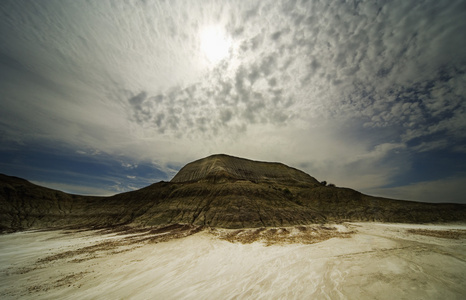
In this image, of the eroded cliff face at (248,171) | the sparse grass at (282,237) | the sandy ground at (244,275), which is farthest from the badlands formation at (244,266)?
the eroded cliff face at (248,171)

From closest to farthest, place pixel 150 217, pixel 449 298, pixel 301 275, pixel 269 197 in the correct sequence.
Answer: pixel 449 298 < pixel 301 275 < pixel 150 217 < pixel 269 197

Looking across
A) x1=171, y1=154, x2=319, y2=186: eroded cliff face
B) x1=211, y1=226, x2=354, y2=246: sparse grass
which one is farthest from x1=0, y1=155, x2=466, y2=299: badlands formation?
x1=171, y1=154, x2=319, y2=186: eroded cliff face

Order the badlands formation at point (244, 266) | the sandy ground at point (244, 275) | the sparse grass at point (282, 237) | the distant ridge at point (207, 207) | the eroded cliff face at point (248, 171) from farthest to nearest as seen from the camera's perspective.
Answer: the eroded cliff face at point (248, 171) → the distant ridge at point (207, 207) → the sparse grass at point (282, 237) → the badlands formation at point (244, 266) → the sandy ground at point (244, 275)

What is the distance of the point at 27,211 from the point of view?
42375mm

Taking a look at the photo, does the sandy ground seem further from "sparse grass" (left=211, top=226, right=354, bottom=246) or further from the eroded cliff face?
the eroded cliff face

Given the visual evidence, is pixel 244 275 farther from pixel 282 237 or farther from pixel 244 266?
pixel 282 237

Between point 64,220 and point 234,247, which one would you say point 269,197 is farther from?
point 64,220

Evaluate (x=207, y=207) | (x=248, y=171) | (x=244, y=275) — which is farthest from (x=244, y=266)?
(x=248, y=171)

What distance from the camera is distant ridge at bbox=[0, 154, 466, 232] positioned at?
3291 cm

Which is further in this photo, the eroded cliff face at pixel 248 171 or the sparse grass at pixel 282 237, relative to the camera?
the eroded cliff face at pixel 248 171

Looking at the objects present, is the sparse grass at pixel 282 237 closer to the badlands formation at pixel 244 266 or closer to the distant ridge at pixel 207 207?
the badlands formation at pixel 244 266

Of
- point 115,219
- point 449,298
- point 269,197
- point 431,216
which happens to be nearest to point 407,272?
point 449,298

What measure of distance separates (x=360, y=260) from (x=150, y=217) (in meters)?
37.1

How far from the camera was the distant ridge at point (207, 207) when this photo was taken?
32906 mm
